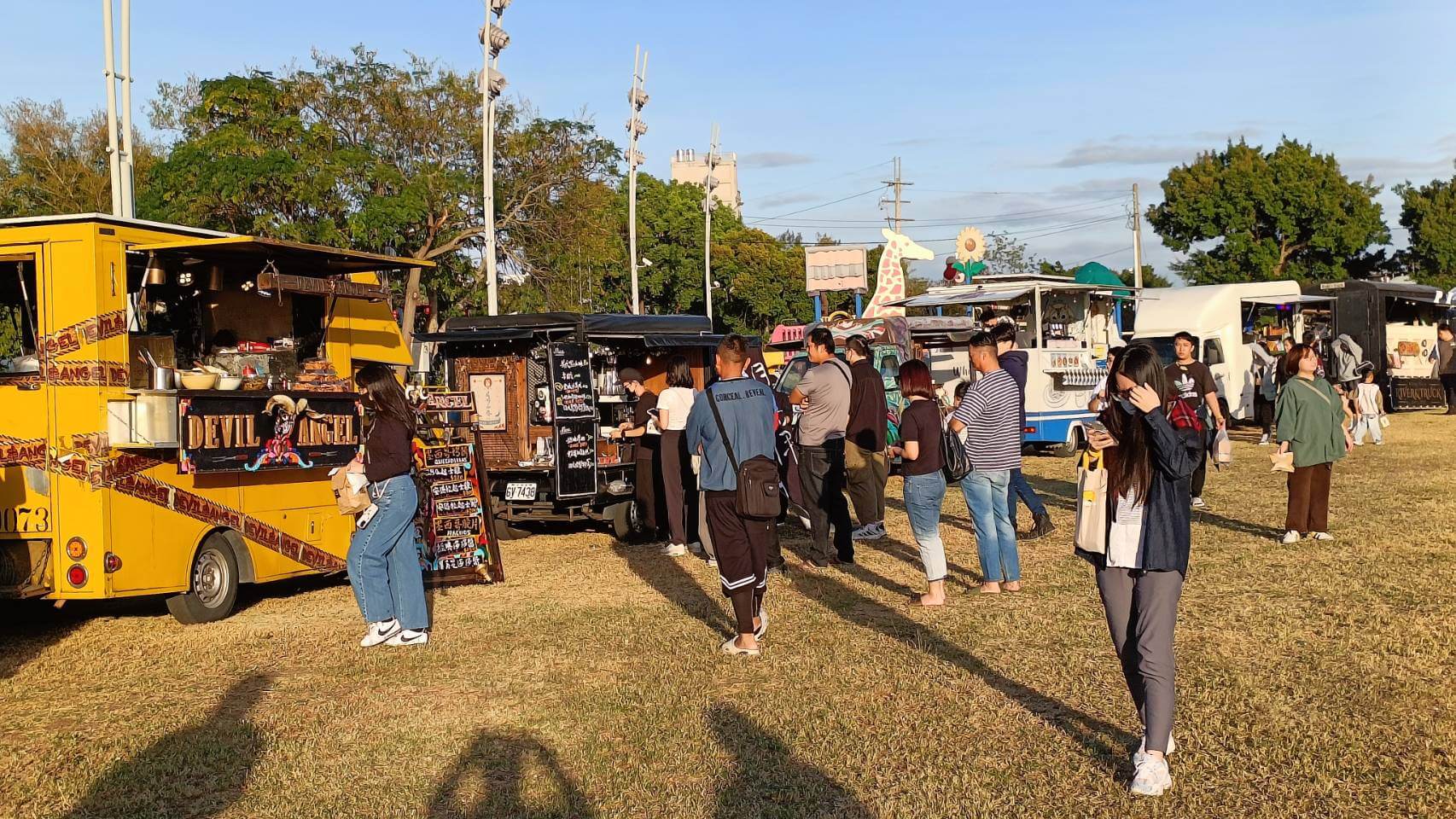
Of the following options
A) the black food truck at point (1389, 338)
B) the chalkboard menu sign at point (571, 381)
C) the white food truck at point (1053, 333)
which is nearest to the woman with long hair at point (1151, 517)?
the chalkboard menu sign at point (571, 381)

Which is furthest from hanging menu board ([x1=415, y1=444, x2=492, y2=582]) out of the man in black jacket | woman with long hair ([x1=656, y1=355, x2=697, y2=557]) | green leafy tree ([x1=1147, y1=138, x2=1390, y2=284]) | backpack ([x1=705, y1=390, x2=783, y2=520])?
green leafy tree ([x1=1147, y1=138, x2=1390, y2=284])

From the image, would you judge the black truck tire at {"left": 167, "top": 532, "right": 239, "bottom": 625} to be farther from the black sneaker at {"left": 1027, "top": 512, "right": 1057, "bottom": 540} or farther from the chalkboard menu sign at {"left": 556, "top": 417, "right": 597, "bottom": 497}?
the black sneaker at {"left": 1027, "top": 512, "right": 1057, "bottom": 540}

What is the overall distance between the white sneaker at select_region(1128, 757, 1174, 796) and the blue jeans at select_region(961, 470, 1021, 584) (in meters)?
4.26

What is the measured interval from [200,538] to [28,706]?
214 centimetres

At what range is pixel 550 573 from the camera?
11.6m

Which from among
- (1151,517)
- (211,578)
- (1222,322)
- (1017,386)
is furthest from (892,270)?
(1151,517)

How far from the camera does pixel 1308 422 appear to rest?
1153 centimetres

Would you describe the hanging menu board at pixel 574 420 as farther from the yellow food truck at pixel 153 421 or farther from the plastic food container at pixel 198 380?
the plastic food container at pixel 198 380

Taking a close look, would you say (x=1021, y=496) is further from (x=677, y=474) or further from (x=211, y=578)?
(x=211, y=578)

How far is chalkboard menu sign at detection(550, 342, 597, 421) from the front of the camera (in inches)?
513

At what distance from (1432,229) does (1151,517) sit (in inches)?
2342

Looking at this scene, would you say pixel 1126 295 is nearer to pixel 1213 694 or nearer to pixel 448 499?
pixel 448 499

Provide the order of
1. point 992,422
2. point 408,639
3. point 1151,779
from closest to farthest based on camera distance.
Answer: point 1151,779 → point 408,639 → point 992,422

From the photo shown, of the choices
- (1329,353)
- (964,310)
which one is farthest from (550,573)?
(1329,353)
